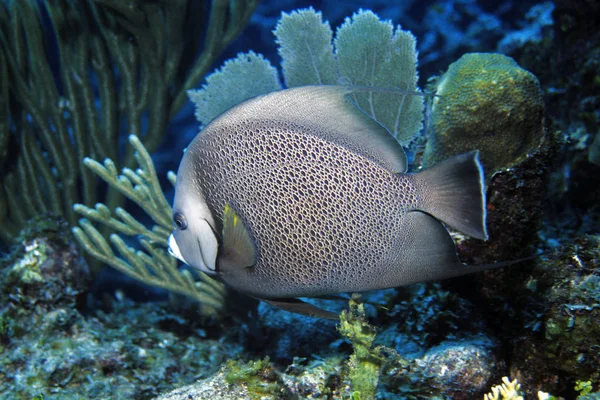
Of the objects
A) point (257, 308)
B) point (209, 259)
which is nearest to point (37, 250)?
point (257, 308)

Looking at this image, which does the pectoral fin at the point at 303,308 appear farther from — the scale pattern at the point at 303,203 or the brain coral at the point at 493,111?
the brain coral at the point at 493,111

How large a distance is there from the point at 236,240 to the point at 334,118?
1.89ft

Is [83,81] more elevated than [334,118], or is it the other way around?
[83,81]

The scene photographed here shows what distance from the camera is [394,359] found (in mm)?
1915

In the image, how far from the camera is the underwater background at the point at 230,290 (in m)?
1.87

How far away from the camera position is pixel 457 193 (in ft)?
3.83

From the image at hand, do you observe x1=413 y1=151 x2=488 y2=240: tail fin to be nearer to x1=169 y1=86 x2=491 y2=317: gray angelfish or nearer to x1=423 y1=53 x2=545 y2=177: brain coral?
x1=169 y1=86 x2=491 y2=317: gray angelfish

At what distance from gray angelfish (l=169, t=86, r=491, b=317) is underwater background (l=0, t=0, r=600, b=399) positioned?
25 cm

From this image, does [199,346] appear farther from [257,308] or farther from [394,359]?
[394,359]

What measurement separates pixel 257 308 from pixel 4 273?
81.0 inches

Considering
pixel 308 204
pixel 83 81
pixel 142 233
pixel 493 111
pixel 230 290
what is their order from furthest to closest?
pixel 83 81
pixel 230 290
pixel 142 233
pixel 493 111
pixel 308 204

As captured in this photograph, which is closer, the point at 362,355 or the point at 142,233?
the point at 362,355

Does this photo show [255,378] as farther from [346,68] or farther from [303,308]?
[346,68]

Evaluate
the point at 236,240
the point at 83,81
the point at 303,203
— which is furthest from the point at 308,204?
the point at 83,81
